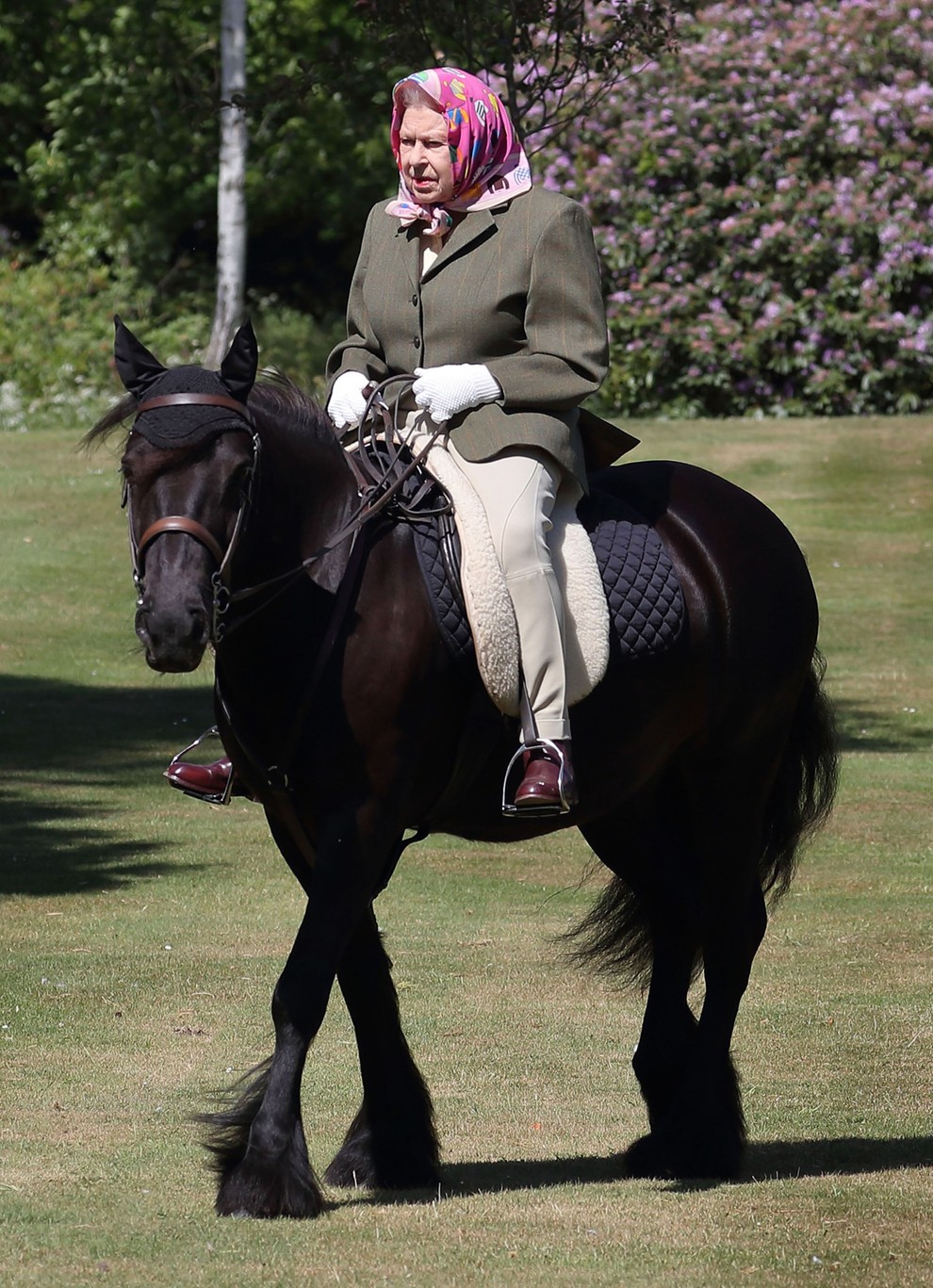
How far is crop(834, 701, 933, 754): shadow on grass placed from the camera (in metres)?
13.6

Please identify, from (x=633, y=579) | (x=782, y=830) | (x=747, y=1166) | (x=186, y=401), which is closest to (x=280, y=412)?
(x=186, y=401)

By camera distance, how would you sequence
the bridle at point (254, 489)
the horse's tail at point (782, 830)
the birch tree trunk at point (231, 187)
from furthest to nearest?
the birch tree trunk at point (231, 187) → the horse's tail at point (782, 830) → the bridle at point (254, 489)

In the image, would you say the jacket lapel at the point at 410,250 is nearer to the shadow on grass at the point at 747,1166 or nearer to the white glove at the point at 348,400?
the white glove at the point at 348,400

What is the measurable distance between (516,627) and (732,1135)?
5.28 feet

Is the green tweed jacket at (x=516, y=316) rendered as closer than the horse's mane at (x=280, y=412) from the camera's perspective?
No

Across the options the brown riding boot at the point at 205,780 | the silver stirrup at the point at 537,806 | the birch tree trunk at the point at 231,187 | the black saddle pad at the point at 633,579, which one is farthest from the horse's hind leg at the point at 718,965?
the birch tree trunk at the point at 231,187

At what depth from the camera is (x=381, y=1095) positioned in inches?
215

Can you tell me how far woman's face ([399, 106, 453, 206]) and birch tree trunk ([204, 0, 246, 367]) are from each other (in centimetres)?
1949

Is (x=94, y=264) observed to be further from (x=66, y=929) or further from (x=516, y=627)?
(x=516, y=627)

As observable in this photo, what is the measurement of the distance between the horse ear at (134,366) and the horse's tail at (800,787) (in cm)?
245

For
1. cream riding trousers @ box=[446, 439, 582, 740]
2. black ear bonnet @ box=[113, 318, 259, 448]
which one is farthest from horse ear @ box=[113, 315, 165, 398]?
cream riding trousers @ box=[446, 439, 582, 740]

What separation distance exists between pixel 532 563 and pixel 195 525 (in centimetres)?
104

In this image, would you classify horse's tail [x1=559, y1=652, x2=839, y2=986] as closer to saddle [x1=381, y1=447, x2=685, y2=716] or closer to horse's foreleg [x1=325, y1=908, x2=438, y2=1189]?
saddle [x1=381, y1=447, x2=685, y2=716]

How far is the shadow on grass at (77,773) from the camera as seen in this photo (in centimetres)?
1020
